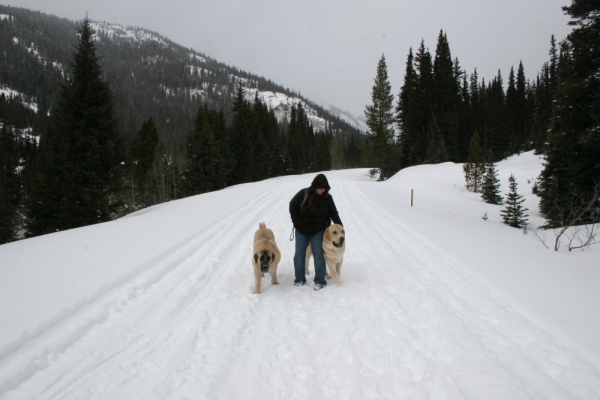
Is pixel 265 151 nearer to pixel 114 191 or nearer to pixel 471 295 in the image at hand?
pixel 114 191

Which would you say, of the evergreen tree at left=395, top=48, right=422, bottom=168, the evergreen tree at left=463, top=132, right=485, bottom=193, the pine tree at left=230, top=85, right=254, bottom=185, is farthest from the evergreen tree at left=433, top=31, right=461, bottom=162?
the pine tree at left=230, top=85, right=254, bottom=185

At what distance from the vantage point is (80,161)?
1611 centimetres

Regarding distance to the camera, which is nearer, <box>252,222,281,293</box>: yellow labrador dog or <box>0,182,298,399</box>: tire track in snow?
<box>0,182,298,399</box>: tire track in snow

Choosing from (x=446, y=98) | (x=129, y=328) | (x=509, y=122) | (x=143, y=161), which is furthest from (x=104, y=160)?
(x=509, y=122)

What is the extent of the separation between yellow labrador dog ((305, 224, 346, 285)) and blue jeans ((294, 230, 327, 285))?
11cm

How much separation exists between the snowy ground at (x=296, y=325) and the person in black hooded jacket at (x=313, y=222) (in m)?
0.34

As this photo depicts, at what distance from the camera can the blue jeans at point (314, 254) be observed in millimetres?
5445

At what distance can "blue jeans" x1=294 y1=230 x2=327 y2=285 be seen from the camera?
5.45 meters

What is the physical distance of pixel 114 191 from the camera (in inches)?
655

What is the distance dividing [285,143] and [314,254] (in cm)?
5923

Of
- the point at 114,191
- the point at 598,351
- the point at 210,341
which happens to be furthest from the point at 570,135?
the point at 114,191

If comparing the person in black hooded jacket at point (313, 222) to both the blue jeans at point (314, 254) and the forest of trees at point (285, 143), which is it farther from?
the forest of trees at point (285, 143)

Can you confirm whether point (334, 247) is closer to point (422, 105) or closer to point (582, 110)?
point (582, 110)

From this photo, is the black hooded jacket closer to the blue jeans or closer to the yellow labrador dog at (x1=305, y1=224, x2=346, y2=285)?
the blue jeans
